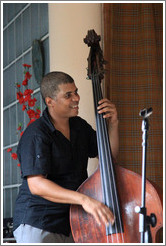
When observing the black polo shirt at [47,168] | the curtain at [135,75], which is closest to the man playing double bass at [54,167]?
the black polo shirt at [47,168]

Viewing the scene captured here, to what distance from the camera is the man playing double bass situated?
191 centimetres

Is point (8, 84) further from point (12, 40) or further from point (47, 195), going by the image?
point (47, 195)

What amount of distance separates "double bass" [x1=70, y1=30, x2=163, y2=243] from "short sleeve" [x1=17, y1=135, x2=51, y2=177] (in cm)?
18

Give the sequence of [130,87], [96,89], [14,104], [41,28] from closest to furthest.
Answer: [96,89], [130,87], [41,28], [14,104]

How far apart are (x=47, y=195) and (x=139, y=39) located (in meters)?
1.42

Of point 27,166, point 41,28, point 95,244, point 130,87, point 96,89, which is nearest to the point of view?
point 95,244

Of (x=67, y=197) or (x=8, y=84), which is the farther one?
(x=8, y=84)

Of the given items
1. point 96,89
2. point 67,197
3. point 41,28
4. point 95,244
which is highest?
point 41,28

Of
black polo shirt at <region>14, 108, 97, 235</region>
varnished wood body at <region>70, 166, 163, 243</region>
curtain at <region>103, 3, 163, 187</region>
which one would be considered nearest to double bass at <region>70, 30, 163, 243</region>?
varnished wood body at <region>70, 166, 163, 243</region>

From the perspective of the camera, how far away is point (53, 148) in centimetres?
206

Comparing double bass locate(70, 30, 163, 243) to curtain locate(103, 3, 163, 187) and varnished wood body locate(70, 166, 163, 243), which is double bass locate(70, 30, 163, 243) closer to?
varnished wood body locate(70, 166, 163, 243)

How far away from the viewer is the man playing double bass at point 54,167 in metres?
1.91

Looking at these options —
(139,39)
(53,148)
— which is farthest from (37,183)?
(139,39)

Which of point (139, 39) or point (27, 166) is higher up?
point (139, 39)
